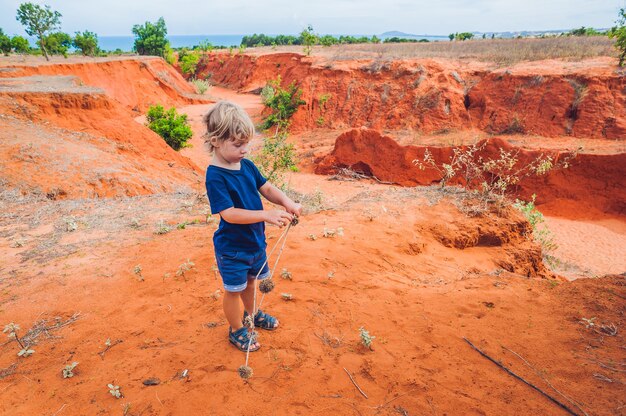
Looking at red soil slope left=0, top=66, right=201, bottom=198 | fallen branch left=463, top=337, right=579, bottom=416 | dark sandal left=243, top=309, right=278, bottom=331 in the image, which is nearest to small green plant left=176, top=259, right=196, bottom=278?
dark sandal left=243, top=309, right=278, bottom=331

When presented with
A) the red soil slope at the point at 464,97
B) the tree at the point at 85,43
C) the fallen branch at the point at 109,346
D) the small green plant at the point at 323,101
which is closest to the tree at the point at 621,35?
the red soil slope at the point at 464,97

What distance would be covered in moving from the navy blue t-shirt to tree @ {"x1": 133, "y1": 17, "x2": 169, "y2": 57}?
38.7 m

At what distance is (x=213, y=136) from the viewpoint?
203 centimetres

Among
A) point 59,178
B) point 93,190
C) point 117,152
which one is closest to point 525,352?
point 93,190

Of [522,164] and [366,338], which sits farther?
[522,164]

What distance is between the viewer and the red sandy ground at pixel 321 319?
2.11 metres

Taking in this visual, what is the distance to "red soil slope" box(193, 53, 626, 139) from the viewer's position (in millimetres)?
13068

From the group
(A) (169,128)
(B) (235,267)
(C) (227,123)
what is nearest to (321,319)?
(B) (235,267)

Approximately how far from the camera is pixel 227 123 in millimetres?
1980

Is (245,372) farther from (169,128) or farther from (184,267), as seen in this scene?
(169,128)

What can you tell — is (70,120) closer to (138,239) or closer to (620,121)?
(138,239)

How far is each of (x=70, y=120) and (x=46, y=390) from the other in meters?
10.3

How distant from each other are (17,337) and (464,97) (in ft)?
57.3

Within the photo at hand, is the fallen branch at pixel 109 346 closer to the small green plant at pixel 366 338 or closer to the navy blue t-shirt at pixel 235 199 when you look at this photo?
the navy blue t-shirt at pixel 235 199
